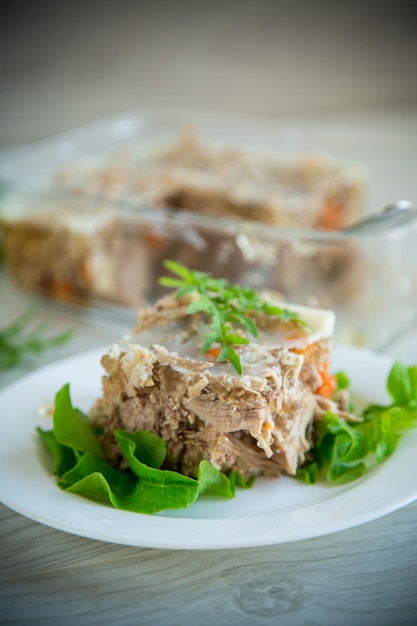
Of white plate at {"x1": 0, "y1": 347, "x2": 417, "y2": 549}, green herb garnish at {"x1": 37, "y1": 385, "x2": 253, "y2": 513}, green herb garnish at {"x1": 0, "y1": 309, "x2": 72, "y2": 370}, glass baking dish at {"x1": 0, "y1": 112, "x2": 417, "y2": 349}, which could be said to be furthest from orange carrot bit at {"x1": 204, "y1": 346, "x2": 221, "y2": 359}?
green herb garnish at {"x1": 0, "y1": 309, "x2": 72, "y2": 370}

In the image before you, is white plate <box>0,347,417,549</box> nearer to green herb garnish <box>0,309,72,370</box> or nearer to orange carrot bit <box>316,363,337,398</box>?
orange carrot bit <box>316,363,337,398</box>

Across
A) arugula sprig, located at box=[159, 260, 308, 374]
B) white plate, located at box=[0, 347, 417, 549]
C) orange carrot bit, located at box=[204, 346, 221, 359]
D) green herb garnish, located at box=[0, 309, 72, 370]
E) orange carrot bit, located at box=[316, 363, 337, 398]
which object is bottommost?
green herb garnish, located at box=[0, 309, 72, 370]

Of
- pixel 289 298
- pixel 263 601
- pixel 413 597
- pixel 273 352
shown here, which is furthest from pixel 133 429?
pixel 289 298

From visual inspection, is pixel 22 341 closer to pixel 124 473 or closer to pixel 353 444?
pixel 124 473

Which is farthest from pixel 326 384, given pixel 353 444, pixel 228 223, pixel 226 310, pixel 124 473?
pixel 228 223

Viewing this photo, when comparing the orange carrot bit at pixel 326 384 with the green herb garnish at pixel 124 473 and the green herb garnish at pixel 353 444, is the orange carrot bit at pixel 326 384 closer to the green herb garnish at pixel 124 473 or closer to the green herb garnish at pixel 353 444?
the green herb garnish at pixel 353 444

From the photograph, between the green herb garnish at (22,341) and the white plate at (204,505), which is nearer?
the white plate at (204,505)

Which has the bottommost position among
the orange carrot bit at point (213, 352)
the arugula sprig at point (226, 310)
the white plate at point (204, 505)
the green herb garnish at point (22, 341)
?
the green herb garnish at point (22, 341)

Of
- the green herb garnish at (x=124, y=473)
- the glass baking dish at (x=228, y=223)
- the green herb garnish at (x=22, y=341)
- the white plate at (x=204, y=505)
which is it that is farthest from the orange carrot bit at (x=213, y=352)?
the green herb garnish at (x=22, y=341)
